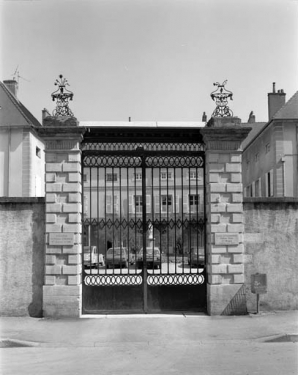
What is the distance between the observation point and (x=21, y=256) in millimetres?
11086

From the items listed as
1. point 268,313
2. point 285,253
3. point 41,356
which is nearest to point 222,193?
point 285,253

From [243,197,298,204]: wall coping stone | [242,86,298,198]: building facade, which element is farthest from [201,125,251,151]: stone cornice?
[242,86,298,198]: building facade

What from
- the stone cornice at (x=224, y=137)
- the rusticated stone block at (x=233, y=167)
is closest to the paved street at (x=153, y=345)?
the rusticated stone block at (x=233, y=167)

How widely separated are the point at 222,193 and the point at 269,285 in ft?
8.06

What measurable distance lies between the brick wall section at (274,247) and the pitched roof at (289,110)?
19617mm

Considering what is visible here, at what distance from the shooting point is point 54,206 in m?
10.9

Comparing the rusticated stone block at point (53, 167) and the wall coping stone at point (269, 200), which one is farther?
the wall coping stone at point (269, 200)

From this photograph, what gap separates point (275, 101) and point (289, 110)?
126 inches

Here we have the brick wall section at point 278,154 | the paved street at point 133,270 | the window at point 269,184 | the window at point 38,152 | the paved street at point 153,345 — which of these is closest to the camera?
the paved street at point 153,345

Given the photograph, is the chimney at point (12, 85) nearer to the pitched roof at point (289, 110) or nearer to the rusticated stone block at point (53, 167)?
the pitched roof at point (289, 110)

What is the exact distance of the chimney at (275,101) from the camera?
33.1 m

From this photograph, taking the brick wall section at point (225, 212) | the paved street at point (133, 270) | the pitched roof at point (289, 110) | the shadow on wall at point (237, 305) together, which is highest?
the pitched roof at point (289, 110)

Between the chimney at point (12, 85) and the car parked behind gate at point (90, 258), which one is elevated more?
the chimney at point (12, 85)

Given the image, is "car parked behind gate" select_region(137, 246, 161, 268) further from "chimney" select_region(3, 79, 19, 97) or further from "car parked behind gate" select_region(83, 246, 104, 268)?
"chimney" select_region(3, 79, 19, 97)
